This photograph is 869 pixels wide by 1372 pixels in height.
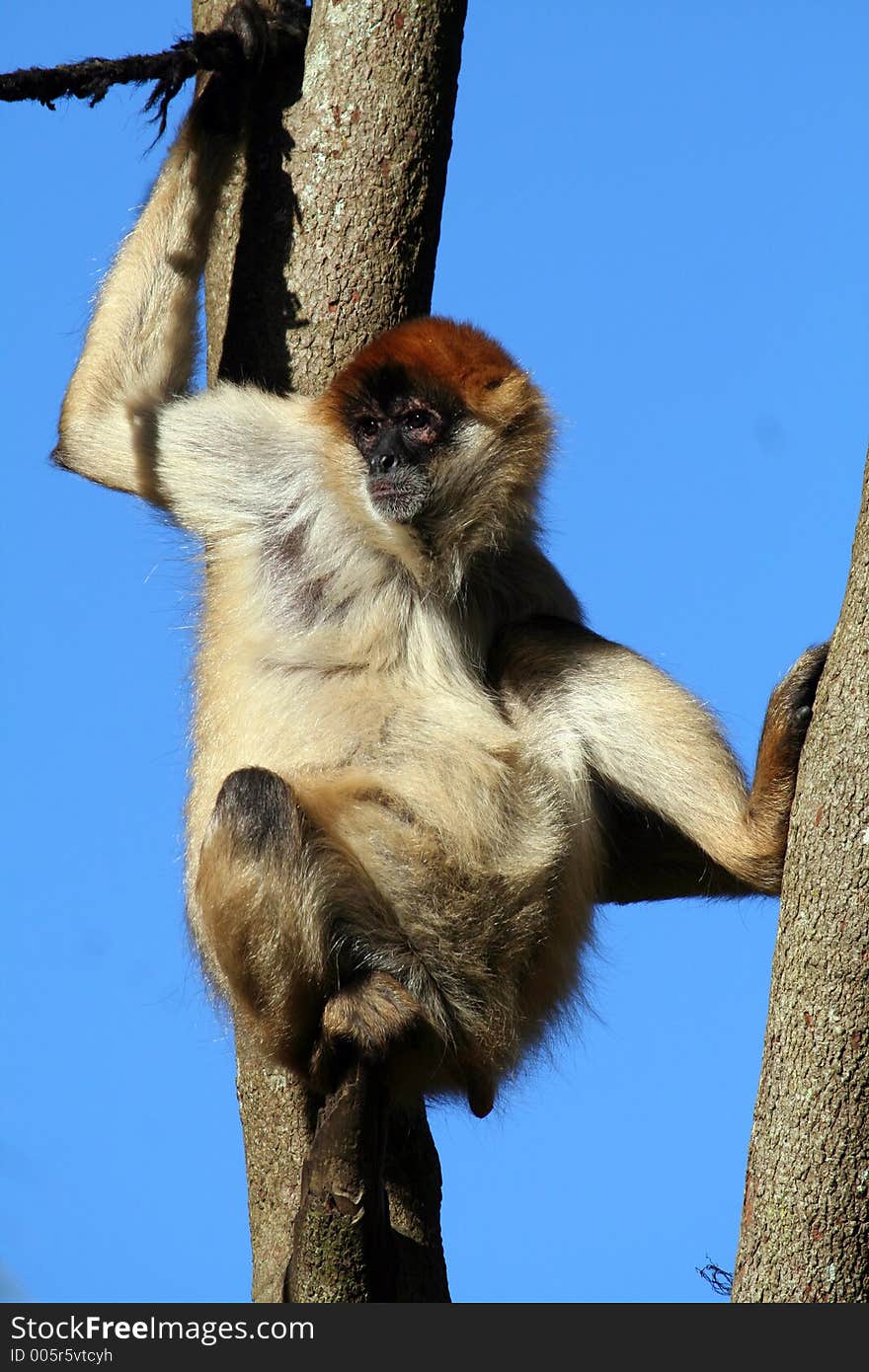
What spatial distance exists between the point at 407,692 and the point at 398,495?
812 millimetres

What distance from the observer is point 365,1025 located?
5844 millimetres

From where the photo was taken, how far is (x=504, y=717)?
6.88 meters

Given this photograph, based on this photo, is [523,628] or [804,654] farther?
[523,628]

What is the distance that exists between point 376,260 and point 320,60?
93 centimetres

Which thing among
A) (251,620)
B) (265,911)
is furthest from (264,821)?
(251,620)

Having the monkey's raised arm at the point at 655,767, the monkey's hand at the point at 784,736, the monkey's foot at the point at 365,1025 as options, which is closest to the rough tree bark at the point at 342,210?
the monkey's foot at the point at 365,1025

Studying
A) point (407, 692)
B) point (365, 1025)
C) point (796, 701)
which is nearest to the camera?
point (365, 1025)

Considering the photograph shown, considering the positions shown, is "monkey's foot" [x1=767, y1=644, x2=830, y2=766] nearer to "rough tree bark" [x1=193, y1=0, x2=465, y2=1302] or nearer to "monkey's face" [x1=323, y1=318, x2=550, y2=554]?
"monkey's face" [x1=323, y1=318, x2=550, y2=554]

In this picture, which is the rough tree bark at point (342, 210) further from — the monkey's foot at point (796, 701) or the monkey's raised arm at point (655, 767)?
the monkey's foot at point (796, 701)

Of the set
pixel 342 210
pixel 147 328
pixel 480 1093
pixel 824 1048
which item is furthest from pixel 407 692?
pixel 824 1048

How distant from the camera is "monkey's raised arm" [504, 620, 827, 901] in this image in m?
6.33

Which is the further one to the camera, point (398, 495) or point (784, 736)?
point (398, 495)

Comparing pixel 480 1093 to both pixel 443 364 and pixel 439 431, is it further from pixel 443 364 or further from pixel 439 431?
pixel 443 364
